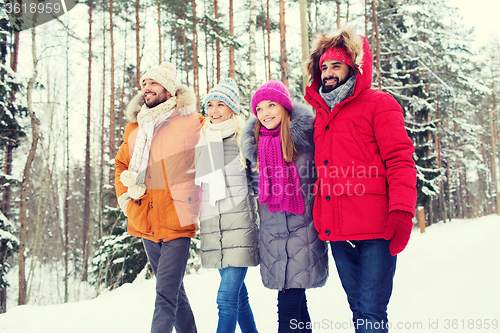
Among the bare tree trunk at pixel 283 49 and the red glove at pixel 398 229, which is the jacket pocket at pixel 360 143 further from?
the bare tree trunk at pixel 283 49

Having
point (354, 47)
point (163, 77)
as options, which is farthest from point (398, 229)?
point (163, 77)

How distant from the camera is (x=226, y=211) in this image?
8.02 ft

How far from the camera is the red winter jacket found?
69.5 inches

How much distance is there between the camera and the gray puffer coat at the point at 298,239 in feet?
7.04

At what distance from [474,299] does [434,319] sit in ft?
2.33

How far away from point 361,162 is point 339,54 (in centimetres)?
79

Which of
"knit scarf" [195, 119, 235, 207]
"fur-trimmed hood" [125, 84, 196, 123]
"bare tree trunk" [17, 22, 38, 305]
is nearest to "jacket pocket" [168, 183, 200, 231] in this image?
"knit scarf" [195, 119, 235, 207]

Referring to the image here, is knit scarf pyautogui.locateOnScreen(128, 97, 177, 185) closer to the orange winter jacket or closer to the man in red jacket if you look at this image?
the orange winter jacket

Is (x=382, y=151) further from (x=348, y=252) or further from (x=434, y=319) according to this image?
(x=434, y=319)

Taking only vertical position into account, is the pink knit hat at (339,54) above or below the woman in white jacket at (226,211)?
above

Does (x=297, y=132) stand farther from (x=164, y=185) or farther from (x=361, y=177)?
(x=164, y=185)

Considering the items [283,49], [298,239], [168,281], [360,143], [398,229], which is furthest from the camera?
[283,49]

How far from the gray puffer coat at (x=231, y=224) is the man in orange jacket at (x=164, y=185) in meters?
0.14

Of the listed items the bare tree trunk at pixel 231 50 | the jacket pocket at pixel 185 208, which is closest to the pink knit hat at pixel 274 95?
the jacket pocket at pixel 185 208
